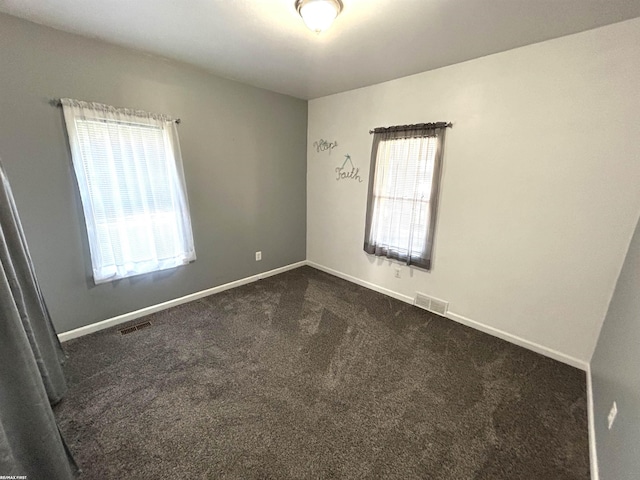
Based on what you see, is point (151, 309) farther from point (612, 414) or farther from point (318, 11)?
point (612, 414)

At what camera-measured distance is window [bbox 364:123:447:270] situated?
259cm

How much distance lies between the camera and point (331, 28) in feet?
6.00

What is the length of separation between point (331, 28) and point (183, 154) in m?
1.76

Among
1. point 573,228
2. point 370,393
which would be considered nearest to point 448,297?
point 573,228

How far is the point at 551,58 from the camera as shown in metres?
1.90

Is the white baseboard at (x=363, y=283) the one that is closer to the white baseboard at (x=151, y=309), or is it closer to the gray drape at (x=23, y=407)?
the white baseboard at (x=151, y=309)

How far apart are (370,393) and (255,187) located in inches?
100

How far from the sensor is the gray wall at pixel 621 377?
3.41 ft

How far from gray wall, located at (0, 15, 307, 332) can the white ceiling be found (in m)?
0.20

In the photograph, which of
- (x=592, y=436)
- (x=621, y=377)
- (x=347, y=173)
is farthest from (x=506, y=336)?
(x=347, y=173)

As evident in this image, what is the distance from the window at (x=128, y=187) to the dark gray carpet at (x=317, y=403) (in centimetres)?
68

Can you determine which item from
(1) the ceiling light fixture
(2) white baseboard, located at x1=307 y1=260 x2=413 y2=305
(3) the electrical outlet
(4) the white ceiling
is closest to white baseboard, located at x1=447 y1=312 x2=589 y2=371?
(2) white baseboard, located at x1=307 y1=260 x2=413 y2=305

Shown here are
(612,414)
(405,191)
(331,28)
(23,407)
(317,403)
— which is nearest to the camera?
(23,407)

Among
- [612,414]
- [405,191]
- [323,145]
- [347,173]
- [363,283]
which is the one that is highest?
[323,145]
